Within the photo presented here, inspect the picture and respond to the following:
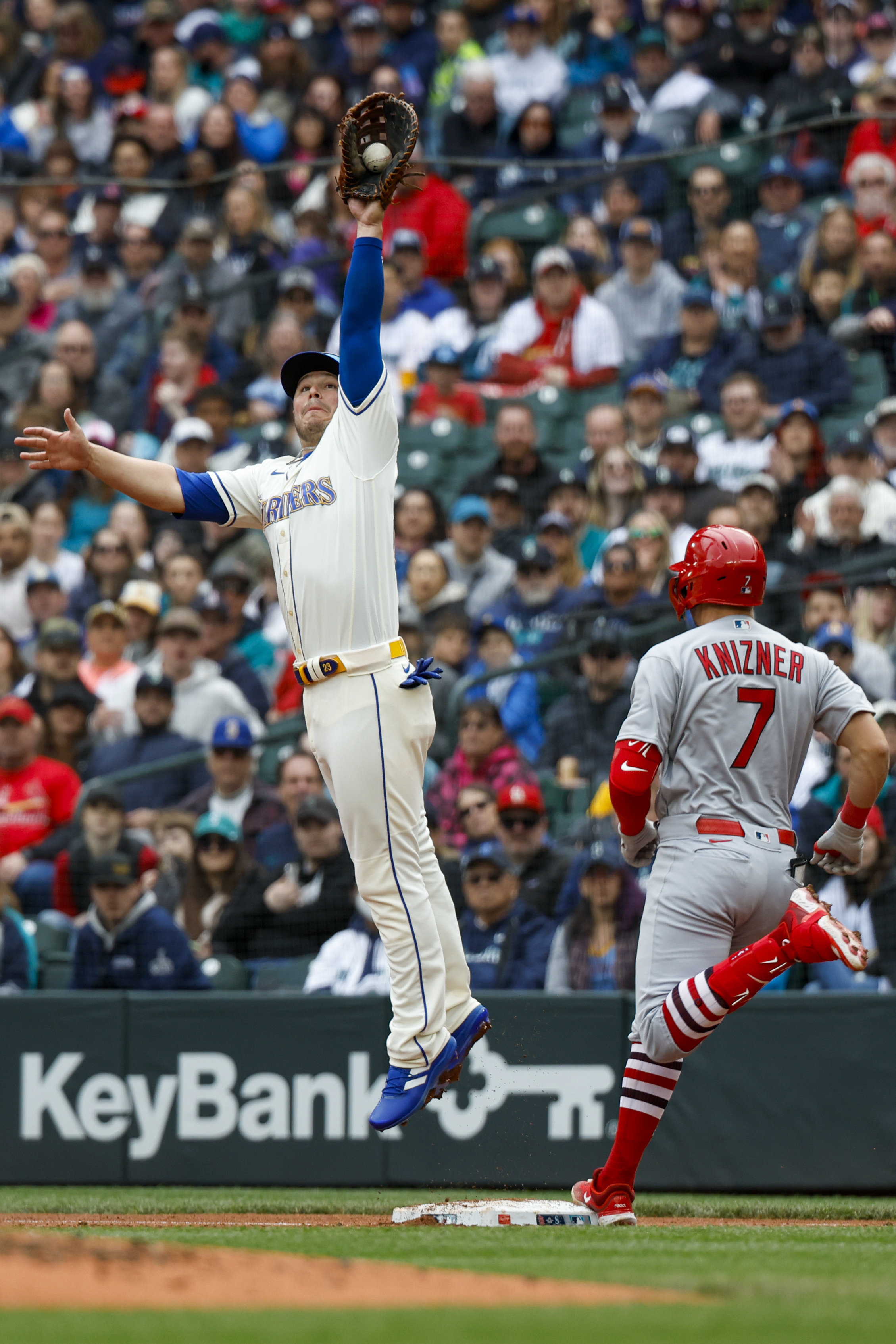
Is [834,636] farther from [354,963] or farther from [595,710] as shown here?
[354,963]

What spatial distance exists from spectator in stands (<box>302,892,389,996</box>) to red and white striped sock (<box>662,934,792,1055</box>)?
342 cm

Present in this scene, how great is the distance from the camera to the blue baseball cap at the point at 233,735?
31.0 ft

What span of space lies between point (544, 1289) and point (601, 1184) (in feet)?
5.61

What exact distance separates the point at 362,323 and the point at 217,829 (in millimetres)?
4135

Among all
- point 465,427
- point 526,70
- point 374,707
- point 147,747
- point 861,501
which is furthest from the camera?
point 526,70

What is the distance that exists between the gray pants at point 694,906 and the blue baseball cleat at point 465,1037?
460 mm

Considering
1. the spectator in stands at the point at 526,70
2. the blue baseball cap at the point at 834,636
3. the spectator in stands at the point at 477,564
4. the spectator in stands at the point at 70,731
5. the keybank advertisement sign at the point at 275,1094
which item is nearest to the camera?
the keybank advertisement sign at the point at 275,1094

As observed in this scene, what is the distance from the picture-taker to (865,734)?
5.47m

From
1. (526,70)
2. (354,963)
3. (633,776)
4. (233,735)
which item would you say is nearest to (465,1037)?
(633,776)

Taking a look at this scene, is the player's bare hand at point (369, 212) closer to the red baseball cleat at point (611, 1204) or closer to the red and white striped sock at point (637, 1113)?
the red and white striped sock at point (637, 1113)

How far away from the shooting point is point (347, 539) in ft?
18.0

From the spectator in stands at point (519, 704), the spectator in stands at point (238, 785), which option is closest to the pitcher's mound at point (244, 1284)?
the spectator in stands at point (238, 785)

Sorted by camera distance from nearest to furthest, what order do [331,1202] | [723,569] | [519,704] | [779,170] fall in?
[723,569]
[331,1202]
[519,704]
[779,170]

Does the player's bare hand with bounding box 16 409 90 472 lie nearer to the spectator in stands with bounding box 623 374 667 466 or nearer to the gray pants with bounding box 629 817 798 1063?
the gray pants with bounding box 629 817 798 1063
